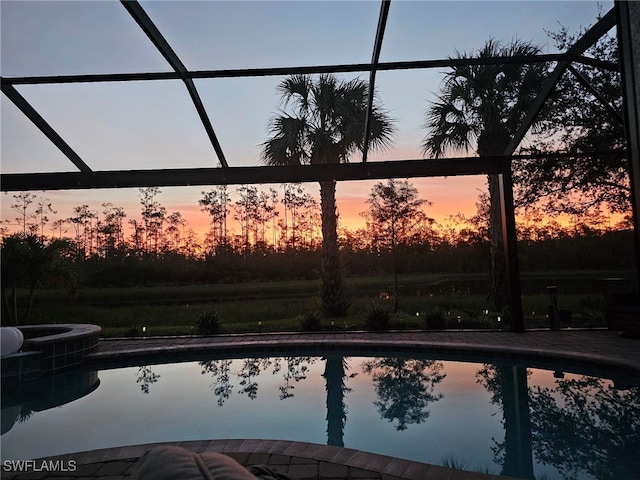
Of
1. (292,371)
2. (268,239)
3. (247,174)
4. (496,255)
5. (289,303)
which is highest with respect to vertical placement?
(247,174)

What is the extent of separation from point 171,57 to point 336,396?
5.07 m

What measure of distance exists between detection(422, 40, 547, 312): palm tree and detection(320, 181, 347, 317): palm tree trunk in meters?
2.76

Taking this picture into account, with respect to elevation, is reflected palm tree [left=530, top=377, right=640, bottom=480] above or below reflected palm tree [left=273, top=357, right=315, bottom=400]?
below

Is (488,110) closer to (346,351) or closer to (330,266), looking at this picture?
(330,266)

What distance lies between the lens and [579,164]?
10.0 meters

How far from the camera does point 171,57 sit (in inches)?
221

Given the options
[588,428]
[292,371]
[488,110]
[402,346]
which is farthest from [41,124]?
[488,110]

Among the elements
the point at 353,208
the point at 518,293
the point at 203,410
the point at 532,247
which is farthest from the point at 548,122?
the point at 203,410

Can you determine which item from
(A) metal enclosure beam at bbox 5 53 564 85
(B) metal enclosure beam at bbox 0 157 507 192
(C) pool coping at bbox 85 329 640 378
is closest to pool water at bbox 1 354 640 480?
(C) pool coping at bbox 85 329 640 378

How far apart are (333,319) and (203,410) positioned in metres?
5.34

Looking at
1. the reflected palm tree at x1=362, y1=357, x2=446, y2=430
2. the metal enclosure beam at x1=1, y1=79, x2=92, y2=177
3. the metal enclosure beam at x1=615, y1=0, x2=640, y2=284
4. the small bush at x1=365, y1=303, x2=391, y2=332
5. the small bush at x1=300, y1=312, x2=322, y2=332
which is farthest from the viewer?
the small bush at x1=300, y1=312, x2=322, y2=332

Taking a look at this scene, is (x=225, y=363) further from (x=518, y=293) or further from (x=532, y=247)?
(x=532, y=247)

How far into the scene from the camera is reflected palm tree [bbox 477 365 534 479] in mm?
3801

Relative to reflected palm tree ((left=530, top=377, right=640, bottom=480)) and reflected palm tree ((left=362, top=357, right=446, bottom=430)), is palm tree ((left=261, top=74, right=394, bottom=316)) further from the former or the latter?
reflected palm tree ((left=530, top=377, right=640, bottom=480))
